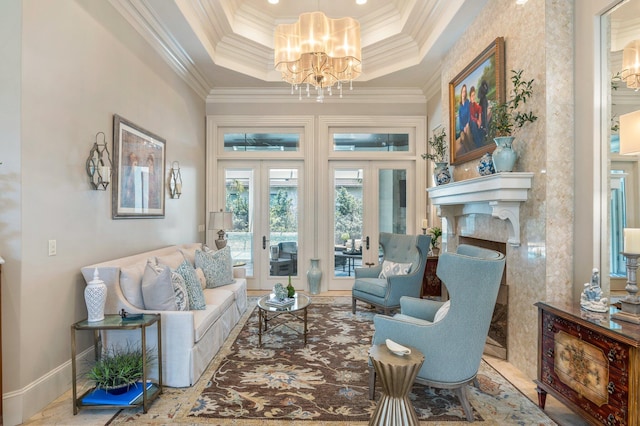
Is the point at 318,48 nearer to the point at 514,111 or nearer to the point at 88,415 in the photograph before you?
the point at 514,111

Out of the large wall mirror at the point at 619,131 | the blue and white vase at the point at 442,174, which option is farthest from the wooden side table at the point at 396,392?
the blue and white vase at the point at 442,174

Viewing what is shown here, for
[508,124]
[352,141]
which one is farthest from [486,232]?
[352,141]

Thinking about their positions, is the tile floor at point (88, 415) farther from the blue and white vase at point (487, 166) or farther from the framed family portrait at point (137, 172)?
the blue and white vase at point (487, 166)

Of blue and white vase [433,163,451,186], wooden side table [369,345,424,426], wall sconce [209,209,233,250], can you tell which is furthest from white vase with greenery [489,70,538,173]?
wall sconce [209,209,233,250]

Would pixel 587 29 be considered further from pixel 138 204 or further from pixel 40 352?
pixel 40 352

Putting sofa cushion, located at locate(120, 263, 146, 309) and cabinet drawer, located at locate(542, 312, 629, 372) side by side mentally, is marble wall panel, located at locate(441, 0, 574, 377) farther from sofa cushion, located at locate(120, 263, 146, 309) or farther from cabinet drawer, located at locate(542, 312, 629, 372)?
sofa cushion, located at locate(120, 263, 146, 309)

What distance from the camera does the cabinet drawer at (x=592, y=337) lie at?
5.81ft

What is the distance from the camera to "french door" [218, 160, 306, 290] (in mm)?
6109

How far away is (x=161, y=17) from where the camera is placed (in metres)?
3.75

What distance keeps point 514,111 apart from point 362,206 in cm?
328

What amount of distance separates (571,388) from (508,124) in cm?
211

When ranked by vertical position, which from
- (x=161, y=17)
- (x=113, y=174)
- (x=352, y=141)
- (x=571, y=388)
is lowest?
(x=571, y=388)

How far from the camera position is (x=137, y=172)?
3652mm

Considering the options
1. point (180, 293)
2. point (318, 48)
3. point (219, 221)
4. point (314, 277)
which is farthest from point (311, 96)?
point (180, 293)
